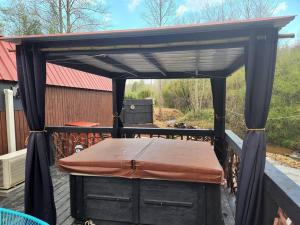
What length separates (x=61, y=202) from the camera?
3738 mm

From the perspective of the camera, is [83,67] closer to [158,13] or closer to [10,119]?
[10,119]

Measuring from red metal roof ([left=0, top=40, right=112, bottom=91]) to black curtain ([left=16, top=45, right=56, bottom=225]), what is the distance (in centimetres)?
62

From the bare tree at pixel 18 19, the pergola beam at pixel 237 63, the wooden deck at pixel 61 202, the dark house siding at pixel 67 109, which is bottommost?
the wooden deck at pixel 61 202

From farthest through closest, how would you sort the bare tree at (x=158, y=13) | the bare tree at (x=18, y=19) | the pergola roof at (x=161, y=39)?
the bare tree at (x=158, y=13) → the bare tree at (x=18, y=19) → the pergola roof at (x=161, y=39)

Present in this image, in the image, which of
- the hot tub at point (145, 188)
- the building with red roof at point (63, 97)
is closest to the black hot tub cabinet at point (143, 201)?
the hot tub at point (145, 188)

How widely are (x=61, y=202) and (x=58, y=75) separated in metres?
4.51

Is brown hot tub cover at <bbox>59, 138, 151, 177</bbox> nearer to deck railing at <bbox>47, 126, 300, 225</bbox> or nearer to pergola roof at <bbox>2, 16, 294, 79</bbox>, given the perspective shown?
pergola roof at <bbox>2, 16, 294, 79</bbox>

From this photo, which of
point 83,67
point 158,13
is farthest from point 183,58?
point 158,13

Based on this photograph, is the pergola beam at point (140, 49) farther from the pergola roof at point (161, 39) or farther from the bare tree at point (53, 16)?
the bare tree at point (53, 16)

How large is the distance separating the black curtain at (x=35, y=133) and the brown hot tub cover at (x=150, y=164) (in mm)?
281

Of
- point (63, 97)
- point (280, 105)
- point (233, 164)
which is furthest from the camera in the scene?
point (280, 105)

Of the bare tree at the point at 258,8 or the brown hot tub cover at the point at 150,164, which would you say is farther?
the bare tree at the point at 258,8

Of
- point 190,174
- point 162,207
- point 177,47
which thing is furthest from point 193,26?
point 162,207

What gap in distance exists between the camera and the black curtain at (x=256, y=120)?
2135 mm
